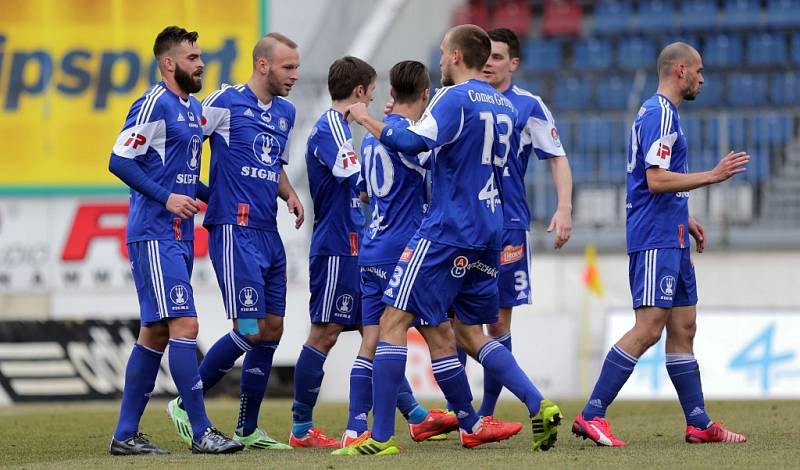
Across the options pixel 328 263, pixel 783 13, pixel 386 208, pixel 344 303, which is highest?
pixel 783 13

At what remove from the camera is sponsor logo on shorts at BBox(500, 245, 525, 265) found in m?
8.14

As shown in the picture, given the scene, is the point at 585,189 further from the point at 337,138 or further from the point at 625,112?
the point at 337,138

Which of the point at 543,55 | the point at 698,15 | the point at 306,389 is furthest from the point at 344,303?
the point at 698,15

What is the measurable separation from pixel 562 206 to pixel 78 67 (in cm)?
966

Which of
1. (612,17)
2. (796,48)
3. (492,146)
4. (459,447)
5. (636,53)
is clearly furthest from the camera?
(612,17)

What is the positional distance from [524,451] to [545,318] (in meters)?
8.24

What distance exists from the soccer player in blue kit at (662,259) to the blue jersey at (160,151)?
7.91ft

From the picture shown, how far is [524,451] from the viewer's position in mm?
6992

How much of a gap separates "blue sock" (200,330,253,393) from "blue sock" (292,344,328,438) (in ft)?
1.42

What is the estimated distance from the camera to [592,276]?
15.4m

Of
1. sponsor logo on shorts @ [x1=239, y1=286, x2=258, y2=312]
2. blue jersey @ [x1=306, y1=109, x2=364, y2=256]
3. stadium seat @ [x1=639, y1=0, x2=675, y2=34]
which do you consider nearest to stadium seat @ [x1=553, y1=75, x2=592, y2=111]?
stadium seat @ [x1=639, y1=0, x2=675, y2=34]

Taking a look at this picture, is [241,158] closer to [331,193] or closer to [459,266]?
[331,193]

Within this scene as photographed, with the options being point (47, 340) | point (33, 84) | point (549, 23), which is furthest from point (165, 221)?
point (549, 23)

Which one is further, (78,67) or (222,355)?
(78,67)
